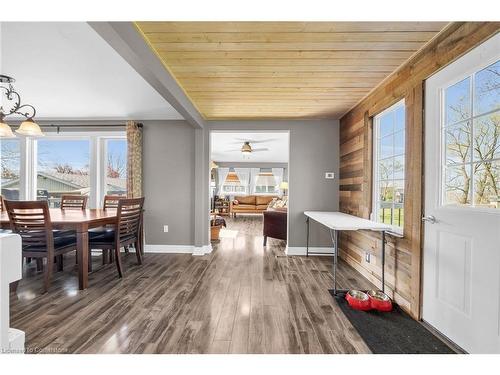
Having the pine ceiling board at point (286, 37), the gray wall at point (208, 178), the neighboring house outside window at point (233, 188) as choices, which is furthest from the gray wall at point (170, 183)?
the neighboring house outside window at point (233, 188)

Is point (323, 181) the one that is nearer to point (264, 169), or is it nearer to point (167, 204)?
point (167, 204)

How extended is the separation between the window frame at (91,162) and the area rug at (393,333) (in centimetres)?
433

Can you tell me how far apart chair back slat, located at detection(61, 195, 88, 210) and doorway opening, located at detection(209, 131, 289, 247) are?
106 inches

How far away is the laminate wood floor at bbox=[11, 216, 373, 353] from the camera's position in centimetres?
165

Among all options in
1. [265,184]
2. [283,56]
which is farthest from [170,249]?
[265,184]

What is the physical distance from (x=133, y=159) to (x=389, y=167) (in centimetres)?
375

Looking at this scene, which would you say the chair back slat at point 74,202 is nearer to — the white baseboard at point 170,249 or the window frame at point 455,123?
the white baseboard at point 170,249

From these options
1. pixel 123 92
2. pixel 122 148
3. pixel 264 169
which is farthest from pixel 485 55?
pixel 264 169

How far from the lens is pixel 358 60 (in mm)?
2088

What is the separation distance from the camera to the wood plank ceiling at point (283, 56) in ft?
5.50

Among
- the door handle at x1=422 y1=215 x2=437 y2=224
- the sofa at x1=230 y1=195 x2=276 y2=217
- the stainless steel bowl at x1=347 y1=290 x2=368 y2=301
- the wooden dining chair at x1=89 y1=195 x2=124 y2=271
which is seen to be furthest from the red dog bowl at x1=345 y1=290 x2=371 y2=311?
the sofa at x1=230 y1=195 x2=276 y2=217

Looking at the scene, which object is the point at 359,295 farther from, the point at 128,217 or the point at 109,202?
the point at 109,202

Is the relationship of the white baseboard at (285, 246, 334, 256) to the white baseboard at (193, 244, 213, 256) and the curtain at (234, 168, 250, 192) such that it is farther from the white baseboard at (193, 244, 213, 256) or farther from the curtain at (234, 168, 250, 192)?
the curtain at (234, 168, 250, 192)

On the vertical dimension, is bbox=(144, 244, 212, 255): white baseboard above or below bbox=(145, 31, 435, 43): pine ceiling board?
below
